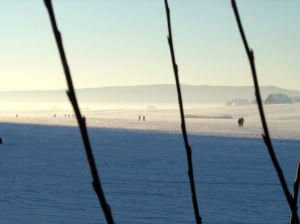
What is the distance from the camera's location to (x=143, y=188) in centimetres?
945

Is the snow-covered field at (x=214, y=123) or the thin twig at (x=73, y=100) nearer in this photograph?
the thin twig at (x=73, y=100)

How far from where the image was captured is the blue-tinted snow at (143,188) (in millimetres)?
7258

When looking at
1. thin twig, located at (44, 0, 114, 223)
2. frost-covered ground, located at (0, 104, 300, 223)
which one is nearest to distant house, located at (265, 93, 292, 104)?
frost-covered ground, located at (0, 104, 300, 223)

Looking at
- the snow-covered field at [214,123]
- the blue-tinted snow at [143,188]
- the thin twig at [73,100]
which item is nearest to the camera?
the thin twig at [73,100]

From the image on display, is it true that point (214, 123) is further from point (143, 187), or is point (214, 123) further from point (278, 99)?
point (278, 99)

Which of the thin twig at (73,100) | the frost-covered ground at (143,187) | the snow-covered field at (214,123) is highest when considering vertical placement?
the thin twig at (73,100)

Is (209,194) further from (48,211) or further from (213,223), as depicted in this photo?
(48,211)

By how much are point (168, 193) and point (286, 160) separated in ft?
21.8

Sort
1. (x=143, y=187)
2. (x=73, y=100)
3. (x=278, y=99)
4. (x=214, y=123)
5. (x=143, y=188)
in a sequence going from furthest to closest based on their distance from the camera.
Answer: (x=278, y=99)
(x=214, y=123)
(x=143, y=187)
(x=143, y=188)
(x=73, y=100)

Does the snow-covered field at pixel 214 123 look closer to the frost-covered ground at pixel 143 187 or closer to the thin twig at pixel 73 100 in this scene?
the frost-covered ground at pixel 143 187

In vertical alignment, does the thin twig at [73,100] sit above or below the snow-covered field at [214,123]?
above

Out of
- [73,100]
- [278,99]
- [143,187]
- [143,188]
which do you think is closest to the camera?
[73,100]

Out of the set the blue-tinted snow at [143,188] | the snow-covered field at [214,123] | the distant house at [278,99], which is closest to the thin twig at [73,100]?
the blue-tinted snow at [143,188]

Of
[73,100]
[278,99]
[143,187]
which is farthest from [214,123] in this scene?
[278,99]
